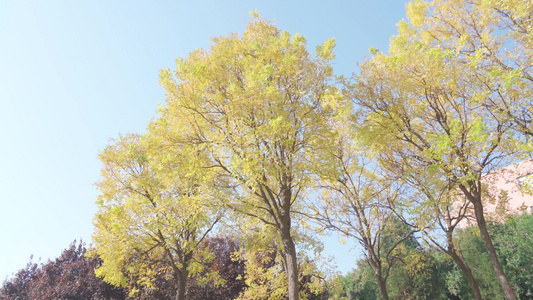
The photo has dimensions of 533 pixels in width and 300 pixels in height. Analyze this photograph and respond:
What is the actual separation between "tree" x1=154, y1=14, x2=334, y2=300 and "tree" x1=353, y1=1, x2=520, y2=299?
5.21ft

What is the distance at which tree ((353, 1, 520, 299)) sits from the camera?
741 centimetres

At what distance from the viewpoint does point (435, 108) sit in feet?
28.6

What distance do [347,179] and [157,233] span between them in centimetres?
726

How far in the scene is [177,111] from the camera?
7387 millimetres

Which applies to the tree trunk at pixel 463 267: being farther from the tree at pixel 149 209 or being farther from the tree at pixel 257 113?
the tree at pixel 149 209

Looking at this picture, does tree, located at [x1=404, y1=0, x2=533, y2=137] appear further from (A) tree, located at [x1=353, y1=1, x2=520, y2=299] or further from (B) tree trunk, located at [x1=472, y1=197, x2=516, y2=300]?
(B) tree trunk, located at [x1=472, y1=197, x2=516, y2=300]

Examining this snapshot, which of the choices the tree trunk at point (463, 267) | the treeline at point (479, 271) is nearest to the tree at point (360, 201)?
the tree trunk at point (463, 267)

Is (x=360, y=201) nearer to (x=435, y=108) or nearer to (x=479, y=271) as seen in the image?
(x=435, y=108)

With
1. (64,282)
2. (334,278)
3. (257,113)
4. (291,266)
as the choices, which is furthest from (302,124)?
(64,282)

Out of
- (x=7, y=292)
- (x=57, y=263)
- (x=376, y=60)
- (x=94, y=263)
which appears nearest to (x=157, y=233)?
(x=376, y=60)

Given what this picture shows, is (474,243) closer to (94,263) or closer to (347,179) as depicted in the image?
(347,179)

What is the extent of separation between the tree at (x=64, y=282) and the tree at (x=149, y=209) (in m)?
5.74

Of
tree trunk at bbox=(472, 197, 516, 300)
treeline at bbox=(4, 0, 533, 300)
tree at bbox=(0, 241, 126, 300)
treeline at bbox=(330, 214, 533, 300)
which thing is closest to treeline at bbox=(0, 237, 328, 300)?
tree at bbox=(0, 241, 126, 300)

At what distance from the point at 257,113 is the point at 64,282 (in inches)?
612
